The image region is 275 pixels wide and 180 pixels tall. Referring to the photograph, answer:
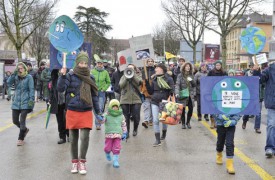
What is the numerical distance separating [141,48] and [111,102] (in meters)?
2.91

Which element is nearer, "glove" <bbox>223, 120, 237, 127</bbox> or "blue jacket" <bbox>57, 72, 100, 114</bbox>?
"blue jacket" <bbox>57, 72, 100, 114</bbox>

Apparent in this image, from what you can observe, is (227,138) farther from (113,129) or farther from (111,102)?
(111,102)

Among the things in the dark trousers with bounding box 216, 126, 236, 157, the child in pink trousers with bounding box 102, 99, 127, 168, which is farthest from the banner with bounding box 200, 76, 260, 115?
the child in pink trousers with bounding box 102, 99, 127, 168

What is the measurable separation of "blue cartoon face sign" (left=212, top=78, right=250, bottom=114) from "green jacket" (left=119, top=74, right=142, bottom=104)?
2.93 meters

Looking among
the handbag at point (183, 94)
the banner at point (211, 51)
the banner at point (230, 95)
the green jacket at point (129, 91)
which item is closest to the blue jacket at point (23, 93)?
the green jacket at point (129, 91)

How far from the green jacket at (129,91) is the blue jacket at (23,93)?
2017 mm

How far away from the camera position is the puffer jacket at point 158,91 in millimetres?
7812

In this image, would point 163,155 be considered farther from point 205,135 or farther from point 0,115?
point 0,115

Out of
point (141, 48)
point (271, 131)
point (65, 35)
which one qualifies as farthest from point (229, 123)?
point (141, 48)

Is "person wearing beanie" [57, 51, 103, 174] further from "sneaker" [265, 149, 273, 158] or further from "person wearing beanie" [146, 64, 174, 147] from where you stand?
"sneaker" [265, 149, 273, 158]

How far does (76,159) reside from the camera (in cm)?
581

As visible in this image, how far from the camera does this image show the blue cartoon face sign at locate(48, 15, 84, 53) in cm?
618

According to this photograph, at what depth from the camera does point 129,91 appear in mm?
8602

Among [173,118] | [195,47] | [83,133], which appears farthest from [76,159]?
[195,47]
